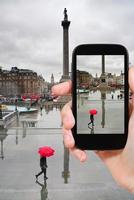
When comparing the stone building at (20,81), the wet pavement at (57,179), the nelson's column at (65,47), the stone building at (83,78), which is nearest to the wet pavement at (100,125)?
the stone building at (83,78)

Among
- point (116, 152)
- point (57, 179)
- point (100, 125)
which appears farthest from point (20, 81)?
point (116, 152)

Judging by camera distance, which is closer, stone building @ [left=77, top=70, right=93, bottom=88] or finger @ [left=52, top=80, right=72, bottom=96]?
finger @ [left=52, top=80, right=72, bottom=96]

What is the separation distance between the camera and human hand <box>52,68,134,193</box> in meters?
1.69

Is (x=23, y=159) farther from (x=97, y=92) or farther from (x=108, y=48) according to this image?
(x=108, y=48)

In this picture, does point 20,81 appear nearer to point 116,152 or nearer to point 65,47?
point 65,47

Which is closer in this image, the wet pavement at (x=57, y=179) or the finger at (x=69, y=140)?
the finger at (x=69, y=140)

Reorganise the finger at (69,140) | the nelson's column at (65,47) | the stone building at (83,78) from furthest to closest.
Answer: the nelson's column at (65,47) → the stone building at (83,78) → the finger at (69,140)

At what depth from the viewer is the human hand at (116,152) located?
1.69 metres

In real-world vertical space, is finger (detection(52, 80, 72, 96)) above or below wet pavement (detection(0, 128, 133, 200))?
above

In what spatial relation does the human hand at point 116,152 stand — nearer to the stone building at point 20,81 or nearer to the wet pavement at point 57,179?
the wet pavement at point 57,179

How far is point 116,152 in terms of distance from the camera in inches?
72.3

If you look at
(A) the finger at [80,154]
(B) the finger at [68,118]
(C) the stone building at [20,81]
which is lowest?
(A) the finger at [80,154]

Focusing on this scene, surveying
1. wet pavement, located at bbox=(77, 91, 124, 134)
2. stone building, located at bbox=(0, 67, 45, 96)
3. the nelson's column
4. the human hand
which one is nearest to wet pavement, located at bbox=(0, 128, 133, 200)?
wet pavement, located at bbox=(77, 91, 124, 134)

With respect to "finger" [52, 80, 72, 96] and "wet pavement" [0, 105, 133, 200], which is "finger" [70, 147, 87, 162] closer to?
"finger" [52, 80, 72, 96]
